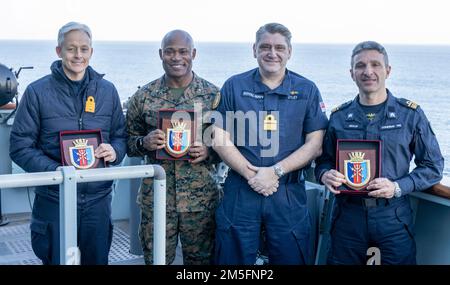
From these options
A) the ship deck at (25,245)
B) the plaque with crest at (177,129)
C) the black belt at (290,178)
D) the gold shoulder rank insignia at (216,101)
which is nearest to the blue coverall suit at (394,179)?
the black belt at (290,178)

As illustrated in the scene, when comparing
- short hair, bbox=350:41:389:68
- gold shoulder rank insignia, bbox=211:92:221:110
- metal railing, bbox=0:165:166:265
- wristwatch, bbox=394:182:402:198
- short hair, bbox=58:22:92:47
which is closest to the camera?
metal railing, bbox=0:165:166:265

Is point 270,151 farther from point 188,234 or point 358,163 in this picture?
point 188,234

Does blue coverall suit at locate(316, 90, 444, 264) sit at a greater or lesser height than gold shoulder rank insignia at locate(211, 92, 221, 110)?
lesser

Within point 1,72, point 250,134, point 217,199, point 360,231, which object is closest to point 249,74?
point 250,134

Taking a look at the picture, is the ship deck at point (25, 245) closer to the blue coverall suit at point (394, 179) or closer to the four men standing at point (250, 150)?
the four men standing at point (250, 150)

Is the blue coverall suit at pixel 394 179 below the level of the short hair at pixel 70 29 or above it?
below

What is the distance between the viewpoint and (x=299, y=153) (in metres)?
3.30

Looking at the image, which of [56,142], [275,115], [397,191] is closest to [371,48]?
[275,115]

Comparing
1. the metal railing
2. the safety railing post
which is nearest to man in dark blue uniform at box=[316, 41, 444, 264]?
the metal railing

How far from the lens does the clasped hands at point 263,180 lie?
10.6ft

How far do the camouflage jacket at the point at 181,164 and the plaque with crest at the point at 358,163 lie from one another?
84 centimetres

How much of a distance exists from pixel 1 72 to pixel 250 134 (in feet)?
9.71

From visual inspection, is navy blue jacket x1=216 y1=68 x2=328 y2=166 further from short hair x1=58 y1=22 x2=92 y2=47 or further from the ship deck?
the ship deck

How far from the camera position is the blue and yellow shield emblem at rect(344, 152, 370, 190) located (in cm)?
307
